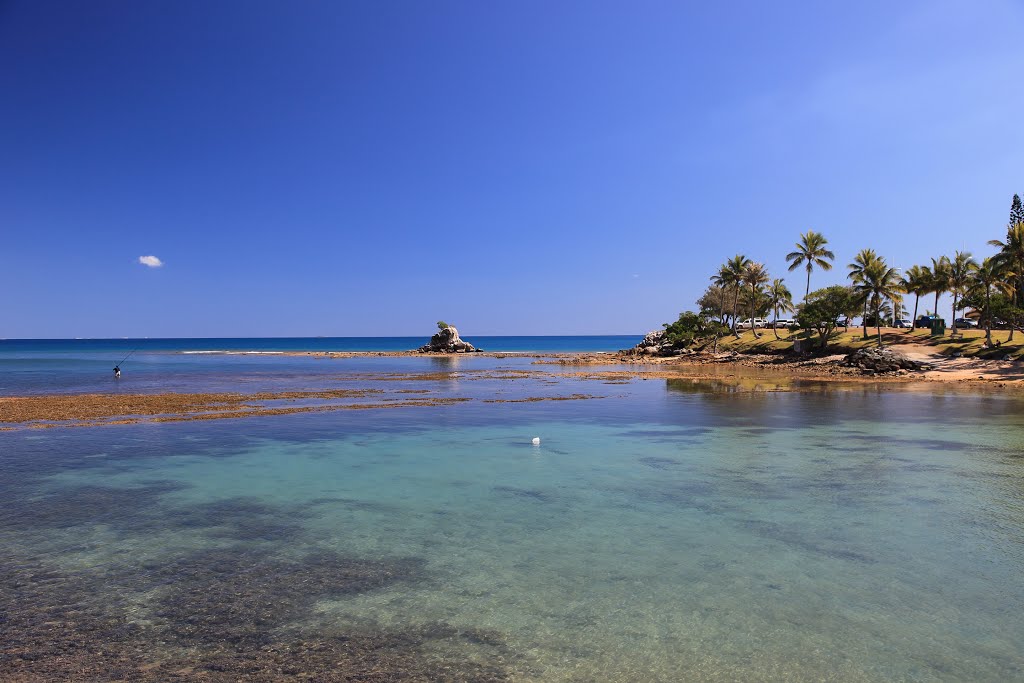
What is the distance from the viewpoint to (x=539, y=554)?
9891 mm

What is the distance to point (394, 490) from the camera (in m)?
14.2

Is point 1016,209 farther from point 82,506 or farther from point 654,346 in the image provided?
point 82,506

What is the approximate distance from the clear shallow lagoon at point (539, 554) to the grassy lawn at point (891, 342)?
5075 centimetres

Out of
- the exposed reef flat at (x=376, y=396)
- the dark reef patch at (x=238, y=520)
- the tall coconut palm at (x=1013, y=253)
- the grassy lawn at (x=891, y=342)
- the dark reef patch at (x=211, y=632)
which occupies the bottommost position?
the dark reef patch at (x=238, y=520)

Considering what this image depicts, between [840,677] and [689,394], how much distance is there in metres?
34.8

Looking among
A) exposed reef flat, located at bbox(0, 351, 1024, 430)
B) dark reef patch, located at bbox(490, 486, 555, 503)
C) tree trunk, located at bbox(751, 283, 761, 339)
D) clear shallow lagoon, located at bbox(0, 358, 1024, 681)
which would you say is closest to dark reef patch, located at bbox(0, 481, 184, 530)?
clear shallow lagoon, located at bbox(0, 358, 1024, 681)

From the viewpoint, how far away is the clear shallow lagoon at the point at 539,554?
6.73 m

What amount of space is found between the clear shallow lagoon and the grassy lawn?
5075cm

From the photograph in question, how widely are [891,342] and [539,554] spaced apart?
261 feet

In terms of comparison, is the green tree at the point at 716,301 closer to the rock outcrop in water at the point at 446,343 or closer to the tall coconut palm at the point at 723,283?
the tall coconut palm at the point at 723,283

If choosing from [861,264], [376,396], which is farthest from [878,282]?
[376,396]

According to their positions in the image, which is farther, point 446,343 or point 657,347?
point 446,343

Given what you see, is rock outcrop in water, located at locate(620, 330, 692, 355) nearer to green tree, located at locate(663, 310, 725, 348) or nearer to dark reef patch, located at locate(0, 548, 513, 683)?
green tree, located at locate(663, 310, 725, 348)

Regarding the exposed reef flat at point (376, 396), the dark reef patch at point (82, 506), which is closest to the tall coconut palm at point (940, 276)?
the exposed reef flat at point (376, 396)
